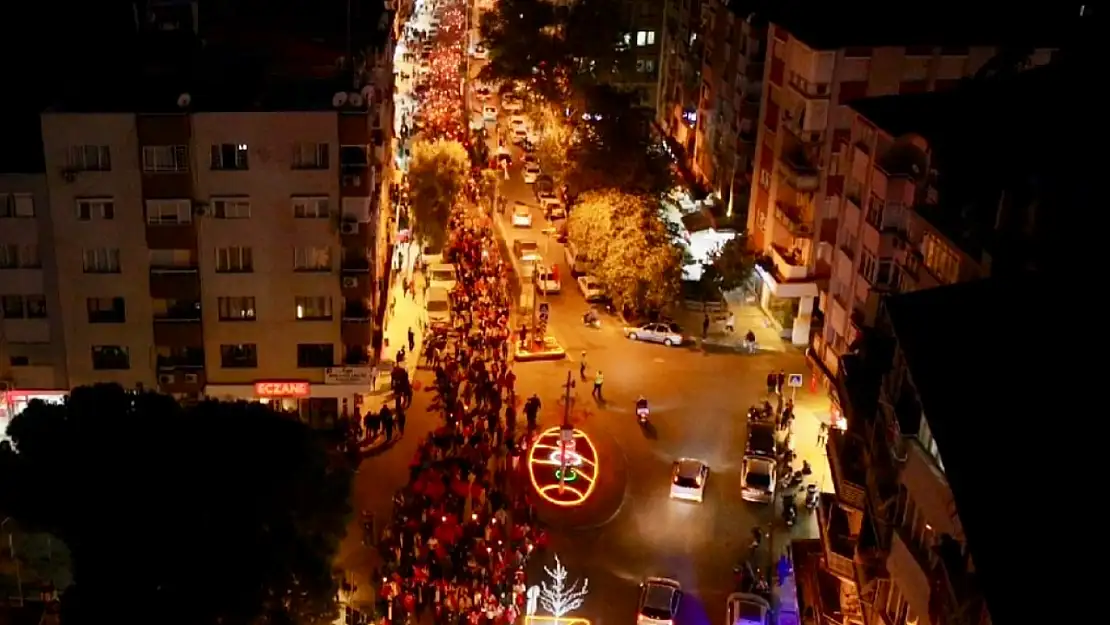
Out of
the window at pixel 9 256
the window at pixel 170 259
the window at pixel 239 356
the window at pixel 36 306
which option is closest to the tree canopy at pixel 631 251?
the window at pixel 239 356

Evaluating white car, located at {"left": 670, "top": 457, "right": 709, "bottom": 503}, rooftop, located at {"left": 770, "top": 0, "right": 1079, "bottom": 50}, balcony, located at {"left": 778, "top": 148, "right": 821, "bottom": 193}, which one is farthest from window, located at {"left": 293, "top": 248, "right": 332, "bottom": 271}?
rooftop, located at {"left": 770, "top": 0, "right": 1079, "bottom": 50}

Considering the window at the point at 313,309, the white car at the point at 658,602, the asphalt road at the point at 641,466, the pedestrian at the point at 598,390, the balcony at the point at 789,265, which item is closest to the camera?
the white car at the point at 658,602

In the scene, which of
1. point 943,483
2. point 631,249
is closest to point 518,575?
point 943,483

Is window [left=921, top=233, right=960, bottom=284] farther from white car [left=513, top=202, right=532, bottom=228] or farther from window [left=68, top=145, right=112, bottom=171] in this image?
white car [left=513, top=202, right=532, bottom=228]

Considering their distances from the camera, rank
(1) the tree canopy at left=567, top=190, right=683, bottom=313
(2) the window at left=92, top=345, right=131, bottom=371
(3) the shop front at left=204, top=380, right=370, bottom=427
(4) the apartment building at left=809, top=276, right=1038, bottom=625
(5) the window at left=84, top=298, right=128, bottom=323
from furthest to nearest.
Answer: (1) the tree canopy at left=567, top=190, right=683, bottom=313 → (3) the shop front at left=204, top=380, right=370, bottom=427 → (2) the window at left=92, top=345, right=131, bottom=371 → (5) the window at left=84, top=298, right=128, bottom=323 → (4) the apartment building at left=809, top=276, right=1038, bottom=625

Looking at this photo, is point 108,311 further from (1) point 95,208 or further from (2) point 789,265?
(2) point 789,265

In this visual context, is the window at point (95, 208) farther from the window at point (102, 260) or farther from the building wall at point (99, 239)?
the window at point (102, 260)

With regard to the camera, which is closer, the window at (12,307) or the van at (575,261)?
the window at (12,307)
